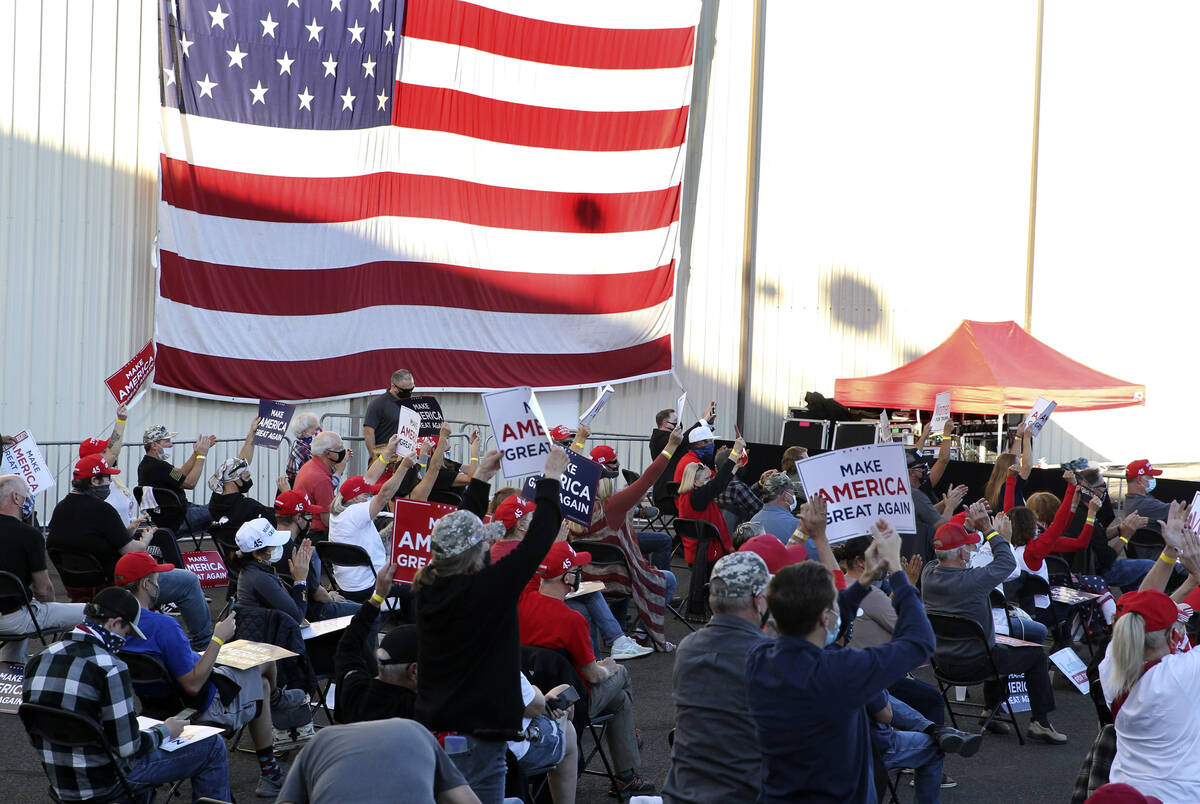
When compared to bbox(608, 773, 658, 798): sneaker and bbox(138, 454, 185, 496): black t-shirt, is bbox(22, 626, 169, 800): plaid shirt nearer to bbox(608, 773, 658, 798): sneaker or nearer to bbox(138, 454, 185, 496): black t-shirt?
bbox(608, 773, 658, 798): sneaker

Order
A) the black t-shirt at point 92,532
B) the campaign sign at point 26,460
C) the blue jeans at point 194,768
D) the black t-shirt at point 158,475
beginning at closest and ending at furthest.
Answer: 1. the blue jeans at point 194,768
2. the black t-shirt at point 92,532
3. the campaign sign at point 26,460
4. the black t-shirt at point 158,475

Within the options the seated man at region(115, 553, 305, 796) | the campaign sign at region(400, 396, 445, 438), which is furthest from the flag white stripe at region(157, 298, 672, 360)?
the seated man at region(115, 553, 305, 796)

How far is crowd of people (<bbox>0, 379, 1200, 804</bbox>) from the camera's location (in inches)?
143

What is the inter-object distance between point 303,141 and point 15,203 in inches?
133

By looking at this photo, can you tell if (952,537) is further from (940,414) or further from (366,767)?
(940,414)

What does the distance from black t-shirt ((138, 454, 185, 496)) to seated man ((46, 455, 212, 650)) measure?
219cm

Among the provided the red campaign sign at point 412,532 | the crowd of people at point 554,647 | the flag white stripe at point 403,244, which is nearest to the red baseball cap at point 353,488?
the crowd of people at point 554,647

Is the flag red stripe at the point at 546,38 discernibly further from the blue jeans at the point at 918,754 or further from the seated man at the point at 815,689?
the seated man at the point at 815,689

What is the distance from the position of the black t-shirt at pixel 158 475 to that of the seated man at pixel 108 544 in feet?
7.17

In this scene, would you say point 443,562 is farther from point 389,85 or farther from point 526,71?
point 526,71

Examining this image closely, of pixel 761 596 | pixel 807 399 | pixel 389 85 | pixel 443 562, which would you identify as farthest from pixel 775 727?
pixel 807 399

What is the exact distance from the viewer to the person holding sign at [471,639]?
4.40 metres

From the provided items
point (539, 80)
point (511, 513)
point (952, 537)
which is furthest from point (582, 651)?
point (539, 80)

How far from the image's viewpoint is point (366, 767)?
10.9 feet
